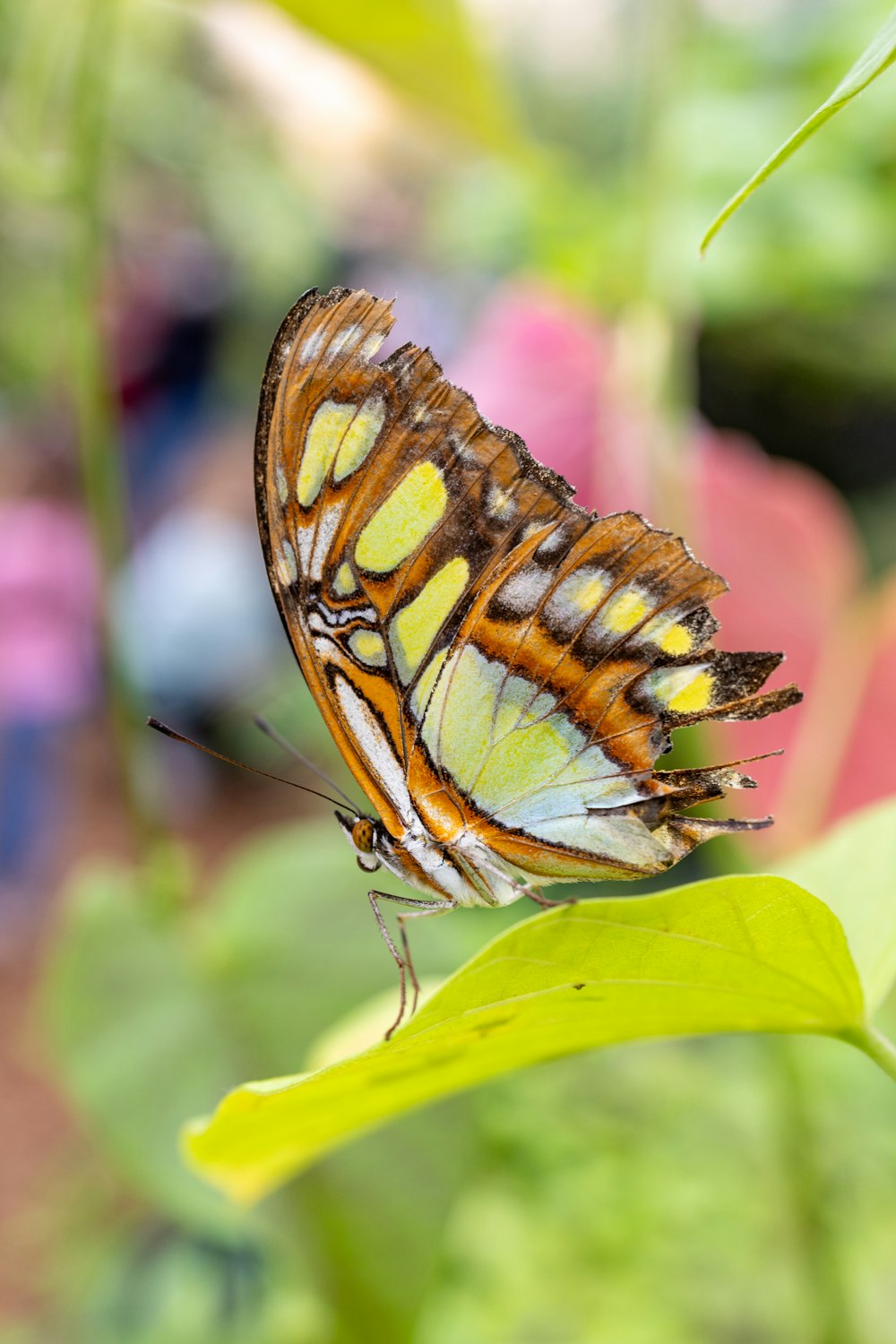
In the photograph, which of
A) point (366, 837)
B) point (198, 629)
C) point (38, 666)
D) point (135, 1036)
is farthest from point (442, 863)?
point (198, 629)

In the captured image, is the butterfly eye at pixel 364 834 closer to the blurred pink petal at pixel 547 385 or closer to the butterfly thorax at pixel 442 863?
the butterfly thorax at pixel 442 863

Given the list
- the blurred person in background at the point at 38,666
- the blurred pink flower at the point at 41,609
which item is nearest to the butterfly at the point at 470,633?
the blurred person in background at the point at 38,666

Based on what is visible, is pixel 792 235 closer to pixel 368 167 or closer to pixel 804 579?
pixel 804 579

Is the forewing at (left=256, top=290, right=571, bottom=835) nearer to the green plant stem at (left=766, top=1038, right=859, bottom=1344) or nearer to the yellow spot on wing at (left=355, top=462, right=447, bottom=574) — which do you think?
the yellow spot on wing at (left=355, top=462, right=447, bottom=574)

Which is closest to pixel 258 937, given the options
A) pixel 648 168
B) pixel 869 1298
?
pixel 648 168

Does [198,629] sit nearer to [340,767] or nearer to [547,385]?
[340,767]
